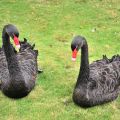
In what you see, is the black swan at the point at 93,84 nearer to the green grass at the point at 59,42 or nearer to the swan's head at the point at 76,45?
the swan's head at the point at 76,45

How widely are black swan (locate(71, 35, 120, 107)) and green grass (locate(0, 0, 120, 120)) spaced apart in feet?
0.40

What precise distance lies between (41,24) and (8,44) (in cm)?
379

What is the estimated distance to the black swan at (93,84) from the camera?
19.2ft

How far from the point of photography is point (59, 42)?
28.3ft

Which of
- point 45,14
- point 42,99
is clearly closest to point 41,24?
point 45,14

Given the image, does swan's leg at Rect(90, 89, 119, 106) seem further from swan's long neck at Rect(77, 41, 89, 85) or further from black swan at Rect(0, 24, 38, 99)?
black swan at Rect(0, 24, 38, 99)

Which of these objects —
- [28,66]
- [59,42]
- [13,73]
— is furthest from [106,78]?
[59,42]

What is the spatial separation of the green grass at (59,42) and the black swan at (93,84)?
0.12m

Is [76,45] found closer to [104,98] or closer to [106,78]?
[106,78]

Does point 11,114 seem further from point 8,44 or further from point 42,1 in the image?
point 42,1

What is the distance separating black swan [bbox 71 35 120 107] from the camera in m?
5.86

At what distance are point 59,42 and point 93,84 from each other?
279 centimetres

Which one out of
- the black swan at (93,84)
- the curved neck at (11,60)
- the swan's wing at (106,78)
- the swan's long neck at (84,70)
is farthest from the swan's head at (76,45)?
the curved neck at (11,60)

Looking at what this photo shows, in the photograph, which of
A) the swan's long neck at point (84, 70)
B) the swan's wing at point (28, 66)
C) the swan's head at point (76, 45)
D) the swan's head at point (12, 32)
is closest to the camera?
the swan's head at point (76, 45)
